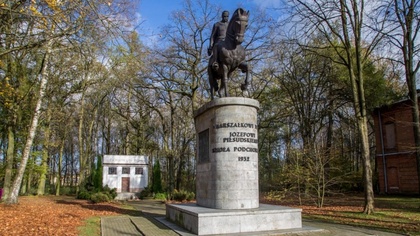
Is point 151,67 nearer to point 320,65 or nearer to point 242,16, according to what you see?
point 320,65

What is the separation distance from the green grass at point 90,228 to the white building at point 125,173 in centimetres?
2165

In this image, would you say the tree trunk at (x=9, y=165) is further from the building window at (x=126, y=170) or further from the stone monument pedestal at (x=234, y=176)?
the stone monument pedestal at (x=234, y=176)

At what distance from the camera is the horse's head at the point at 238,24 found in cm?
1088

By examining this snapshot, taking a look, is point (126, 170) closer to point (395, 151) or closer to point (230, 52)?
point (395, 151)

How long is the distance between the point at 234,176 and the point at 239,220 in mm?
1430

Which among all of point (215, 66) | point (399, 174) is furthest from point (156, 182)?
point (215, 66)

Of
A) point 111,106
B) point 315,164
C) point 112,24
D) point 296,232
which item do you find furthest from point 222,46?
point 111,106

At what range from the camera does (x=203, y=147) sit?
11.6 meters

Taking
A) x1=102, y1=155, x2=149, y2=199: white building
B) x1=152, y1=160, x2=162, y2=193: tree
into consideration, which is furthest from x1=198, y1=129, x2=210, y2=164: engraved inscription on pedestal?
x1=152, y1=160, x2=162, y2=193: tree

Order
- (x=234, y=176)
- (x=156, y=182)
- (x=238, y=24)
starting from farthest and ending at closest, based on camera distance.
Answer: (x=156, y=182) < (x=238, y=24) < (x=234, y=176)

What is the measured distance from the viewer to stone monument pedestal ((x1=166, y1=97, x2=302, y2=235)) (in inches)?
367

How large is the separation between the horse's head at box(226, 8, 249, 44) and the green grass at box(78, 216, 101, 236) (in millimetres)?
7495

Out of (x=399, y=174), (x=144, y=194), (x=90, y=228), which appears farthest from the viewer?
(x=144, y=194)

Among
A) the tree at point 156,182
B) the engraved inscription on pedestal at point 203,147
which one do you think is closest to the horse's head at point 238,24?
the engraved inscription on pedestal at point 203,147
